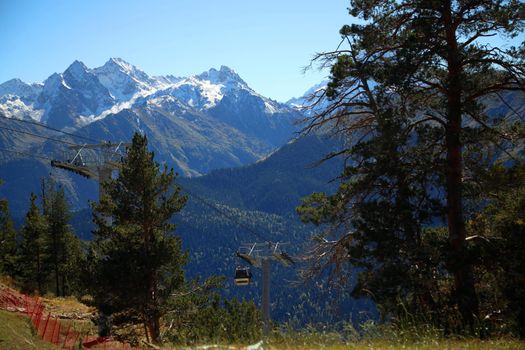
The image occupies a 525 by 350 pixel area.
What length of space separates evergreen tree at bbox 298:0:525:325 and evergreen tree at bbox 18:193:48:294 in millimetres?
42217

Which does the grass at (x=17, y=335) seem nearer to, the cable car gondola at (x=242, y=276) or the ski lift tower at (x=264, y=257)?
the ski lift tower at (x=264, y=257)

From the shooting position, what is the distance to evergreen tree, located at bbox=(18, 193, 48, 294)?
50.8 m

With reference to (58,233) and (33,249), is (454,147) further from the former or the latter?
(33,249)

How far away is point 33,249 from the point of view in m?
51.5

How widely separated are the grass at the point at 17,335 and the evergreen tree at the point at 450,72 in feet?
33.0

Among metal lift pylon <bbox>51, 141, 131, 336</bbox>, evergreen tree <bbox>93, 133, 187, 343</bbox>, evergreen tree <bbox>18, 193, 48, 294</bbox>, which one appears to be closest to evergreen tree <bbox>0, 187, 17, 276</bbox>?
evergreen tree <bbox>18, 193, 48, 294</bbox>

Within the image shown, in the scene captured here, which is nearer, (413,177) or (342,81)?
(413,177)

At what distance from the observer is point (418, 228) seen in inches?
590

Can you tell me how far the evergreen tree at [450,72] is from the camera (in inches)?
569

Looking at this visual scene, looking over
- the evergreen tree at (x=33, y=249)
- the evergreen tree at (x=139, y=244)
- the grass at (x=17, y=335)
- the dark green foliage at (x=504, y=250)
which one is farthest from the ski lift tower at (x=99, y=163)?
the dark green foliage at (x=504, y=250)

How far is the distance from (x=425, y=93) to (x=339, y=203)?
4.04m

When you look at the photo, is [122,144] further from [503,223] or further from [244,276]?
[503,223]

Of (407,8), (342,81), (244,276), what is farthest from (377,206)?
(244,276)

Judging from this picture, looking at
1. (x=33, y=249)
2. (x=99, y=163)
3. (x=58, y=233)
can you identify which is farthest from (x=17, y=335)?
(x=33, y=249)
